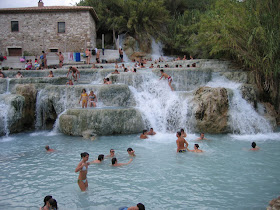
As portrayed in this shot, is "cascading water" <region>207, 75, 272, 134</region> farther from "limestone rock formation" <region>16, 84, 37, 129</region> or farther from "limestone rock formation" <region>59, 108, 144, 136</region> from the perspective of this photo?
"limestone rock formation" <region>16, 84, 37, 129</region>

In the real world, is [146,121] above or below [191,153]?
above

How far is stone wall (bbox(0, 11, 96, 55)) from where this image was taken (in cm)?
2327

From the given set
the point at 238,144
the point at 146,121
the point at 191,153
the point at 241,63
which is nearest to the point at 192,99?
the point at 146,121

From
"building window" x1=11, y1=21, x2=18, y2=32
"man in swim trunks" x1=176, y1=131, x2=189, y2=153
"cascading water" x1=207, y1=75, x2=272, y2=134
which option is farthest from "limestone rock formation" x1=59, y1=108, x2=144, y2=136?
"building window" x1=11, y1=21, x2=18, y2=32

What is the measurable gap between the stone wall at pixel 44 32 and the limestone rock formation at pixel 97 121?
1447cm

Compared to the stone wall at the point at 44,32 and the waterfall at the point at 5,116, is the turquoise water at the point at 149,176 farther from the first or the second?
the stone wall at the point at 44,32

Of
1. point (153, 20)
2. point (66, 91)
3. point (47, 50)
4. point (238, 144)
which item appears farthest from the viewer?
point (153, 20)

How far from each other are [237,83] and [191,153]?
742 cm

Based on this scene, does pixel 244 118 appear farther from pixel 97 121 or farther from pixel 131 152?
pixel 97 121

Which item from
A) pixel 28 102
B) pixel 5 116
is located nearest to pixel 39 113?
pixel 28 102

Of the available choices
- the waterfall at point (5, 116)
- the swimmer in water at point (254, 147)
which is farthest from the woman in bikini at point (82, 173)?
the waterfall at point (5, 116)

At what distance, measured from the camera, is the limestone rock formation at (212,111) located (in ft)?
34.7

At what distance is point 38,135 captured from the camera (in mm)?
10859

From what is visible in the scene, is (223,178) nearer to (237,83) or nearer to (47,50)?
(237,83)
